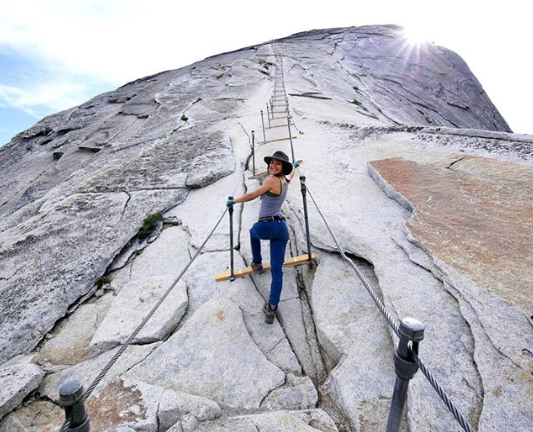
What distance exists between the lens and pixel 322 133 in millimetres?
11914

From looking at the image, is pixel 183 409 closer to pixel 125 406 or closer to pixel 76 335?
pixel 125 406

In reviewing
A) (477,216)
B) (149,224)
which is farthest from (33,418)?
(477,216)

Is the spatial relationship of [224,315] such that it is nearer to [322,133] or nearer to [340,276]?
[340,276]

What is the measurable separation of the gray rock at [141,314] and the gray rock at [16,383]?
2.24 feet

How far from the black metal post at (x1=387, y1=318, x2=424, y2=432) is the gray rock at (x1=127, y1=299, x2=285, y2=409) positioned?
69.7 inches

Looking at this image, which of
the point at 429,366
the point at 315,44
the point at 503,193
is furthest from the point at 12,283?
the point at 315,44

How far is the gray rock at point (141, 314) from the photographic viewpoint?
456 centimetres

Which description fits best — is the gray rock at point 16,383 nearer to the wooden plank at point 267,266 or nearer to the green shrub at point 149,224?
the wooden plank at point 267,266

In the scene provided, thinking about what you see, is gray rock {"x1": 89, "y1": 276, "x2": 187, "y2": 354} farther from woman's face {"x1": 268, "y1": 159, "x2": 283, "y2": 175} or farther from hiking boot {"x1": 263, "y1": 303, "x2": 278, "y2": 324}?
woman's face {"x1": 268, "y1": 159, "x2": 283, "y2": 175}

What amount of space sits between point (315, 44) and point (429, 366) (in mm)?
40392

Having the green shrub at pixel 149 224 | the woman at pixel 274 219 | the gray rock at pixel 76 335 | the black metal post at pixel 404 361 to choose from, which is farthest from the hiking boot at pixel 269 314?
the green shrub at pixel 149 224

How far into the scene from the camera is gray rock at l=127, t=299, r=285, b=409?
3742mm

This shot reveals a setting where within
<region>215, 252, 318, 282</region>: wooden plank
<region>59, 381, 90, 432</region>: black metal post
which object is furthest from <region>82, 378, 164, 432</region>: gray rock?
<region>215, 252, 318, 282</region>: wooden plank

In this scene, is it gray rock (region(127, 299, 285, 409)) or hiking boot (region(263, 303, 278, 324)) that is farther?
hiking boot (region(263, 303, 278, 324))
